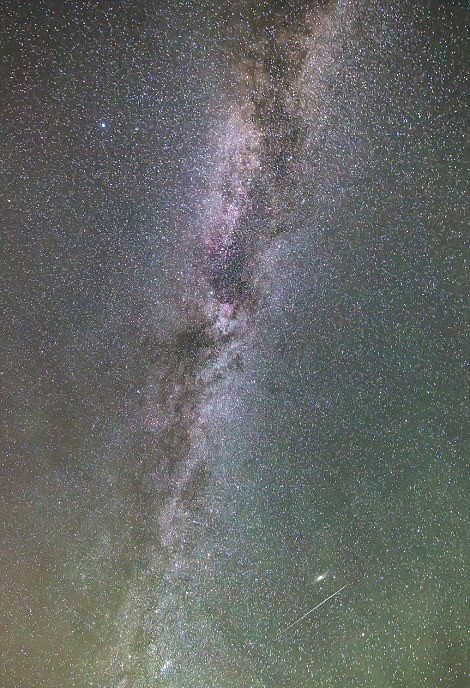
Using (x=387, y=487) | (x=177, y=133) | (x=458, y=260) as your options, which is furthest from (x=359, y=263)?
(x=387, y=487)

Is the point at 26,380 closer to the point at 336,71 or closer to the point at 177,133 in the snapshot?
the point at 177,133

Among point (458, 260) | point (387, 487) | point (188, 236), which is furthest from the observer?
point (387, 487)

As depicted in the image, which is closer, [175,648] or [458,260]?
[458,260]

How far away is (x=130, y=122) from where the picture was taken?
180cm

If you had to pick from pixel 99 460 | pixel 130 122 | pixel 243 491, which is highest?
pixel 130 122

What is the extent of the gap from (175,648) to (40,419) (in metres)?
1.24

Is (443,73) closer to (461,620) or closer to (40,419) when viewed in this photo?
(40,419)

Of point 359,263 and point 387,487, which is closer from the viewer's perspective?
point 359,263

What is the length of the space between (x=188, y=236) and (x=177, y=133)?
1.30ft

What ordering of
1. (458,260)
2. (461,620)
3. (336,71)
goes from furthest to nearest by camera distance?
(461,620) → (458,260) → (336,71)

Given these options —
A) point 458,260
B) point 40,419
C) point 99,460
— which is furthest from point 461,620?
point 40,419

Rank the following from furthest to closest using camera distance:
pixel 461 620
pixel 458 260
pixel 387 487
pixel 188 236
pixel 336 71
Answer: pixel 461 620 → pixel 387 487 → pixel 458 260 → pixel 188 236 → pixel 336 71

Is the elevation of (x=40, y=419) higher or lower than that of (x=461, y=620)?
higher

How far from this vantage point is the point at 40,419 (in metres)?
2.06
